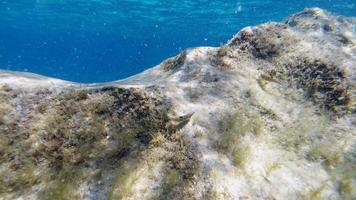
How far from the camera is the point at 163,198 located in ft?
7.32

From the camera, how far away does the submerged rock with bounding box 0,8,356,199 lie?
2293 millimetres

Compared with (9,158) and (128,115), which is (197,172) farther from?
(9,158)

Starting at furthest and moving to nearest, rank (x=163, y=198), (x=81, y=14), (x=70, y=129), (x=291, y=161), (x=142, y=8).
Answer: (x=81, y=14), (x=142, y=8), (x=291, y=161), (x=70, y=129), (x=163, y=198)

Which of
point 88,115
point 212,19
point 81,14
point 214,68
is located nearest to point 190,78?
point 214,68

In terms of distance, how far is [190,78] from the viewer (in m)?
3.37

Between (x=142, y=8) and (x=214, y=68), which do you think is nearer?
(x=214, y=68)

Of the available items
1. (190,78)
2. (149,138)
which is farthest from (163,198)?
(190,78)

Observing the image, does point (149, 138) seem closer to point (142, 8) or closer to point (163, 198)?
point (163, 198)

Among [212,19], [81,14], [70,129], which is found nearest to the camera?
[70,129]

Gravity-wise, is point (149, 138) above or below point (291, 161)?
above

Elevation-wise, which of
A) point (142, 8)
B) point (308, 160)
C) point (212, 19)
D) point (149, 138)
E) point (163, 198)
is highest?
point (142, 8)

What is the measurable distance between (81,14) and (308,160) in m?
42.9

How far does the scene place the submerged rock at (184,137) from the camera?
2293 millimetres

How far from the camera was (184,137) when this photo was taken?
8.37 ft
